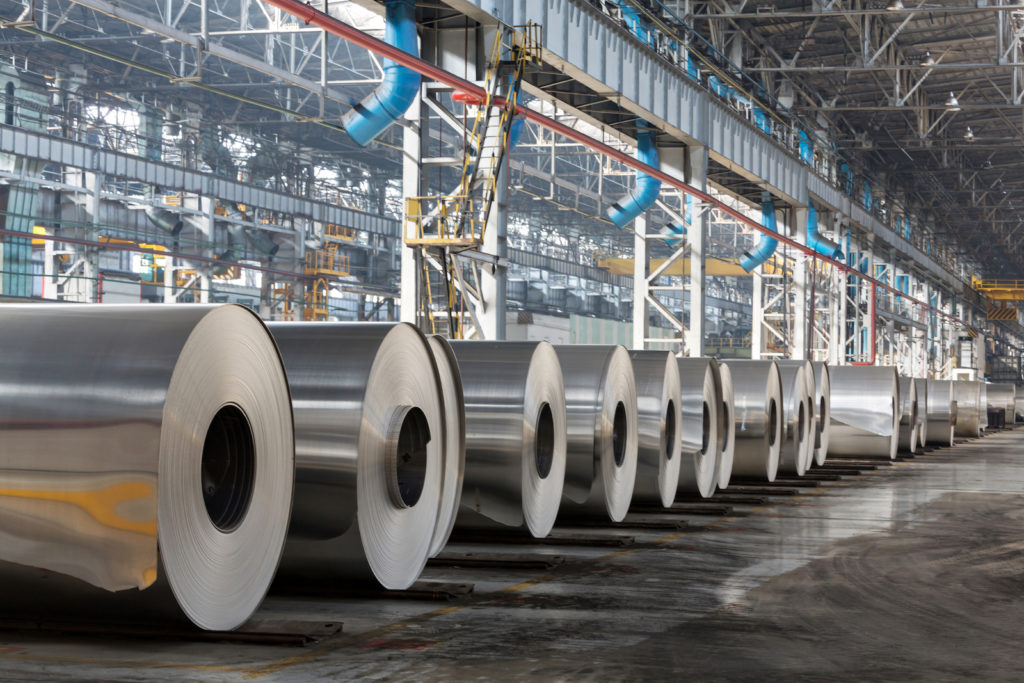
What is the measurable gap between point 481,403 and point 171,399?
376 cm

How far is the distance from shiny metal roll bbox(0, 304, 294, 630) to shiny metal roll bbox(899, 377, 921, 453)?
16664mm

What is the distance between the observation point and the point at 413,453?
21.8 ft

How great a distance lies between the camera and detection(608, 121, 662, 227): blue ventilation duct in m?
19.9

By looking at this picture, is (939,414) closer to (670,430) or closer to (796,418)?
(796,418)

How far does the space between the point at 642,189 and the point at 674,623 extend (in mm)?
15597

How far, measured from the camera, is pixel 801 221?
93.2 feet

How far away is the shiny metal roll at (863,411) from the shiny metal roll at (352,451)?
12.2 m

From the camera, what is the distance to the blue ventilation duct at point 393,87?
12438mm

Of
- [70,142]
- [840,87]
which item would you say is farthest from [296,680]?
[840,87]

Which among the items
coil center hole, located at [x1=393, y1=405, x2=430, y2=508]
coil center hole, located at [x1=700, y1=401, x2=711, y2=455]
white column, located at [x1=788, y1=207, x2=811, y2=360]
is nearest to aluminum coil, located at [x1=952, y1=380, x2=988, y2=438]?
white column, located at [x1=788, y1=207, x2=811, y2=360]

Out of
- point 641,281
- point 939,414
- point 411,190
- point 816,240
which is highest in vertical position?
point 816,240

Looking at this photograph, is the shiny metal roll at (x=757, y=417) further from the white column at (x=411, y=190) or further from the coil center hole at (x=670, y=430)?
the white column at (x=411, y=190)

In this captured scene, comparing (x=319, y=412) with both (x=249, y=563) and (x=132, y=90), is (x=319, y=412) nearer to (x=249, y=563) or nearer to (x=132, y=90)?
(x=249, y=563)

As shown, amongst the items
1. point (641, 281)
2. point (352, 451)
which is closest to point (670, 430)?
point (352, 451)
